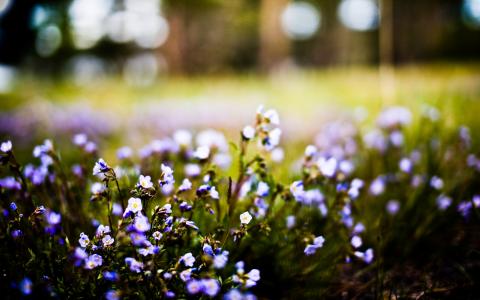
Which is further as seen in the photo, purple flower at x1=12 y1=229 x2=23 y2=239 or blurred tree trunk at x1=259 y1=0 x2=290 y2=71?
blurred tree trunk at x1=259 y1=0 x2=290 y2=71

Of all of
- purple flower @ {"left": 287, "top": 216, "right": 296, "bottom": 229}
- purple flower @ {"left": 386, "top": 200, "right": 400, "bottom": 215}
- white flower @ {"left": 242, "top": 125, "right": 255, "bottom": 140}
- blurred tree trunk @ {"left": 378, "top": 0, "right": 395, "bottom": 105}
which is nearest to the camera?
white flower @ {"left": 242, "top": 125, "right": 255, "bottom": 140}

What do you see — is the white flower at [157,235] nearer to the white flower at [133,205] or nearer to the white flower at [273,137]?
the white flower at [133,205]

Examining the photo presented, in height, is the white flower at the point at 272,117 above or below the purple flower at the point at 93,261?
above

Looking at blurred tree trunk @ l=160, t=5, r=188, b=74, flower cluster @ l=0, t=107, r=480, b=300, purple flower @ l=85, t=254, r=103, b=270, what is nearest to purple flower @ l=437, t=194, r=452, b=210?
flower cluster @ l=0, t=107, r=480, b=300

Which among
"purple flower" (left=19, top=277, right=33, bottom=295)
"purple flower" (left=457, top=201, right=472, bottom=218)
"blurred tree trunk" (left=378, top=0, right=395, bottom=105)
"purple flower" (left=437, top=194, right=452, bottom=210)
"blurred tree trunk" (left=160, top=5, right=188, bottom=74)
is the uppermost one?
"blurred tree trunk" (left=160, top=5, right=188, bottom=74)

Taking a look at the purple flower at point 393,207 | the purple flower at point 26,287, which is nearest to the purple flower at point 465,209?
the purple flower at point 393,207

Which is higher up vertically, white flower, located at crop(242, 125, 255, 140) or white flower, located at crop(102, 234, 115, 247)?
white flower, located at crop(242, 125, 255, 140)

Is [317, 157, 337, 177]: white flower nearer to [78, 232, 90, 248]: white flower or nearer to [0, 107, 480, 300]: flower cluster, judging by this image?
[0, 107, 480, 300]: flower cluster
